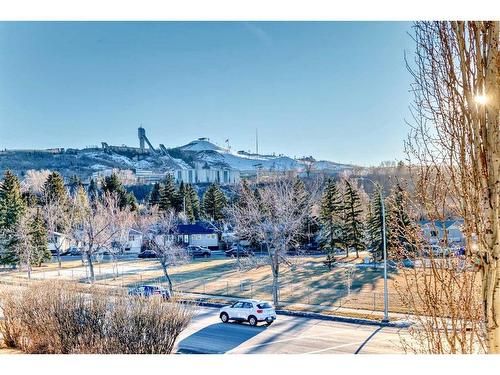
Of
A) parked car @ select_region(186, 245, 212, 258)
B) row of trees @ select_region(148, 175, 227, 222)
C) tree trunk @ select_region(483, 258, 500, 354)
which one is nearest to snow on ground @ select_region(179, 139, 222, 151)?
row of trees @ select_region(148, 175, 227, 222)

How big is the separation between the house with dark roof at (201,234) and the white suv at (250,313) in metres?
11.3

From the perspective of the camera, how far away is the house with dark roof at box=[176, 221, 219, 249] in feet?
65.1

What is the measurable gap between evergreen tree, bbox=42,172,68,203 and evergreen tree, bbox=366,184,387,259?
11.1 metres

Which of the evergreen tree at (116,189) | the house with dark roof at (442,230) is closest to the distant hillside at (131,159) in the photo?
the evergreen tree at (116,189)

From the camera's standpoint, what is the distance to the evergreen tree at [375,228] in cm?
1627

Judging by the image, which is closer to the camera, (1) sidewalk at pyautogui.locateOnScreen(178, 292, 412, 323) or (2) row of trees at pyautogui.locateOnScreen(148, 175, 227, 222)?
(1) sidewalk at pyautogui.locateOnScreen(178, 292, 412, 323)

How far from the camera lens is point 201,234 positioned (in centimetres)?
2078

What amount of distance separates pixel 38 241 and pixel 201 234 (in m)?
7.89

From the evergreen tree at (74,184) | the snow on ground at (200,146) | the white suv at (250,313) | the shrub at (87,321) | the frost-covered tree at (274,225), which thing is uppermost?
the snow on ground at (200,146)

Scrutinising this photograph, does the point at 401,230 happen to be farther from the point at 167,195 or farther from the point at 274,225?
the point at 167,195

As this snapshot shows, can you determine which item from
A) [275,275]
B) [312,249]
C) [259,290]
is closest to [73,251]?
[259,290]

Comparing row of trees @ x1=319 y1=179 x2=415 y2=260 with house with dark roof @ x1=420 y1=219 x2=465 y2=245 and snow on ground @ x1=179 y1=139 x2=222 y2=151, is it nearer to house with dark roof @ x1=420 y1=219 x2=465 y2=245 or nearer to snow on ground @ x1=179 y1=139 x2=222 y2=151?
snow on ground @ x1=179 y1=139 x2=222 y2=151

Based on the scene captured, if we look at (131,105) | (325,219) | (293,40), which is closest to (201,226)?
(325,219)

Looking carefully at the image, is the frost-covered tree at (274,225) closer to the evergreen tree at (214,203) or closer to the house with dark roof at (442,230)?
the evergreen tree at (214,203)
